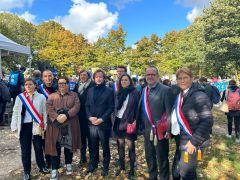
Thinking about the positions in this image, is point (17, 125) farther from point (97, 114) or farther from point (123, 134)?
point (123, 134)

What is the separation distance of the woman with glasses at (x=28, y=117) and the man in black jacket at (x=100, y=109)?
84 centimetres

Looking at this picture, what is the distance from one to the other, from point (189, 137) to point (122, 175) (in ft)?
7.19

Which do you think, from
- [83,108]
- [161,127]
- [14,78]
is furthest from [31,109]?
[14,78]

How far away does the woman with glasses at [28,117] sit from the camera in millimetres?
5195

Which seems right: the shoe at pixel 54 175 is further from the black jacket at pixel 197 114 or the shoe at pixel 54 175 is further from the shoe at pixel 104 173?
the black jacket at pixel 197 114

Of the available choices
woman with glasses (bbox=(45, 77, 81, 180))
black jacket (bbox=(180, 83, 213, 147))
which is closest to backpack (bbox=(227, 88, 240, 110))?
woman with glasses (bbox=(45, 77, 81, 180))

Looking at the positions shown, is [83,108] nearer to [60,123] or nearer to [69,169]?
[60,123]

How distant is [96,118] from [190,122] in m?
2.04

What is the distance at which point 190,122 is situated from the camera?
385cm

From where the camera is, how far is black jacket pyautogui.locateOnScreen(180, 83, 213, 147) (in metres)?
3.71

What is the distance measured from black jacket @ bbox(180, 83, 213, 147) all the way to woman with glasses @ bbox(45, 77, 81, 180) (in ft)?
7.18

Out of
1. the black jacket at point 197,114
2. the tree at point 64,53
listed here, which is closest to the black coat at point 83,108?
the black jacket at point 197,114

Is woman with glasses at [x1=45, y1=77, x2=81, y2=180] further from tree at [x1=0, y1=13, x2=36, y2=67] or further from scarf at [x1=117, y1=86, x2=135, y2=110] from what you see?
tree at [x1=0, y1=13, x2=36, y2=67]

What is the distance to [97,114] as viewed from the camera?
5.40 meters
